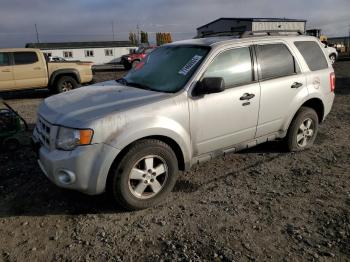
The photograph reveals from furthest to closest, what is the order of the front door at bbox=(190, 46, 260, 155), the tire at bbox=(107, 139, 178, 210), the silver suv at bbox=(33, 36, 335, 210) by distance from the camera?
the front door at bbox=(190, 46, 260, 155)
the tire at bbox=(107, 139, 178, 210)
the silver suv at bbox=(33, 36, 335, 210)

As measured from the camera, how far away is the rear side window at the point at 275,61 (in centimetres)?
472

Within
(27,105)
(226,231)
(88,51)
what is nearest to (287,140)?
(226,231)

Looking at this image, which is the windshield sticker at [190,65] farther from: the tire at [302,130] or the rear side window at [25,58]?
the rear side window at [25,58]

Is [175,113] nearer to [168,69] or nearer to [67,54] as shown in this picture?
[168,69]

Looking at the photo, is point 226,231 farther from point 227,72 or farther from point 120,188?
point 227,72

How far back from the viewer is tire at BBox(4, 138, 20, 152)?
5.71 m

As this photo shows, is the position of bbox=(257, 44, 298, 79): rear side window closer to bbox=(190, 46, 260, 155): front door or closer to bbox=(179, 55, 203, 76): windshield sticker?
bbox=(190, 46, 260, 155): front door

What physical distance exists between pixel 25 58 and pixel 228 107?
9360 millimetres

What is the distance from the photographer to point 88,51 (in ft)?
147

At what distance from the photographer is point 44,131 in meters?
3.80

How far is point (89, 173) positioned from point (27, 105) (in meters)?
8.01

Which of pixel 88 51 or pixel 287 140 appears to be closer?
pixel 287 140

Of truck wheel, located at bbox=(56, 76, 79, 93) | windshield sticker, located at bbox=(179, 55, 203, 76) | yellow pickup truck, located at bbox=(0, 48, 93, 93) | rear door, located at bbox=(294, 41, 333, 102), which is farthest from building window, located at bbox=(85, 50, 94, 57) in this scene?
windshield sticker, located at bbox=(179, 55, 203, 76)

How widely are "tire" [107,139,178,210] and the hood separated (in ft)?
1.47
